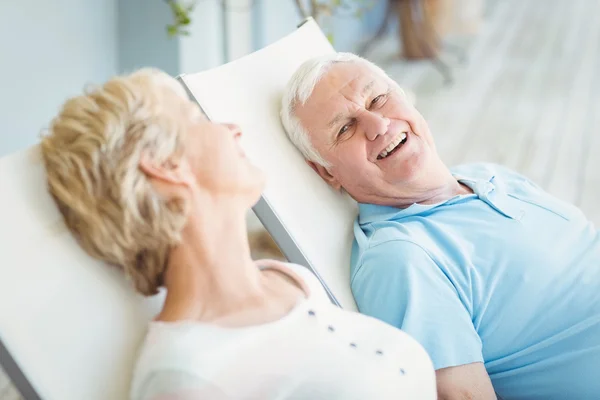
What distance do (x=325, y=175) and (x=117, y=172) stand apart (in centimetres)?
71

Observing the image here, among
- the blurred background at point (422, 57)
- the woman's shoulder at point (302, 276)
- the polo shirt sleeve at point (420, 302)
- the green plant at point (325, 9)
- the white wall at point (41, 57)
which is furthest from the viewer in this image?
the green plant at point (325, 9)

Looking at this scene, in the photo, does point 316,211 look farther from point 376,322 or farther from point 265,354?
point 265,354

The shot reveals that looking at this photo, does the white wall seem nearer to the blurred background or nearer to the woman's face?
the blurred background

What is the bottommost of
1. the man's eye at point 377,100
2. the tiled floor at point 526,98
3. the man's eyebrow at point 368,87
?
A: the tiled floor at point 526,98

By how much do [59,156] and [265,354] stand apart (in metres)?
0.37

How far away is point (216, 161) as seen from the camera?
101cm

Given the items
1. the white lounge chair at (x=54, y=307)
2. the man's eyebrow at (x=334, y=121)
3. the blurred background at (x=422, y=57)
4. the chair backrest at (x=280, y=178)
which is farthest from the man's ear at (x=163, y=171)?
the blurred background at (x=422, y=57)

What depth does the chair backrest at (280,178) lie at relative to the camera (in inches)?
56.4

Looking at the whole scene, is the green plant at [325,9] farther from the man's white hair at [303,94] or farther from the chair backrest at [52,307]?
→ the chair backrest at [52,307]

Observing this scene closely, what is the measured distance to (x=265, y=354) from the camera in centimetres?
95

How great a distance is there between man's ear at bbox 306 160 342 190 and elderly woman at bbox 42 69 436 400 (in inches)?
21.0

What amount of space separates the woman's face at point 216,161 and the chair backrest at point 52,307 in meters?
0.20

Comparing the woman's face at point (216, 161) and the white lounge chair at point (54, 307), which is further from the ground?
the woman's face at point (216, 161)

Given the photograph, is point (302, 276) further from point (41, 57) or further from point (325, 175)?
point (41, 57)
